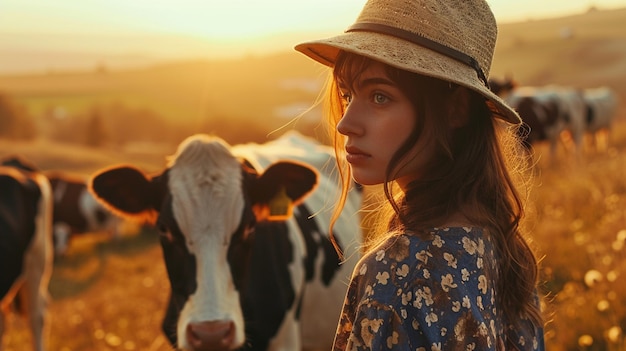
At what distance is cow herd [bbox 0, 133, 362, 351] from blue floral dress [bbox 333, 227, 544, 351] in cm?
117

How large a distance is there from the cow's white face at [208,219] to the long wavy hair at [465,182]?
1408 millimetres

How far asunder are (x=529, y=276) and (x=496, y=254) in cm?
22

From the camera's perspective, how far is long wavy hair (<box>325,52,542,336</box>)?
78.4 inches

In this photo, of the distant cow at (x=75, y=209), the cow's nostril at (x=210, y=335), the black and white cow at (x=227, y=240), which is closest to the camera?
the cow's nostril at (x=210, y=335)

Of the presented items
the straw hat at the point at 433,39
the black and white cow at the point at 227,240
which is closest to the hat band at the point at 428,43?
the straw hat at the point at 433,39

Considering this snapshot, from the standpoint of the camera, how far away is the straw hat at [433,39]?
1951 millimetres

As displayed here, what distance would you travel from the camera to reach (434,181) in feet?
6.70

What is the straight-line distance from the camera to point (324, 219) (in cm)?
497

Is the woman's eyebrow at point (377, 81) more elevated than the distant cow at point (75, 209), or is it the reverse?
the woman's eyebrow at point (377, 81)

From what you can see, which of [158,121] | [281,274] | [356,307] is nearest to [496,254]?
[356,307]

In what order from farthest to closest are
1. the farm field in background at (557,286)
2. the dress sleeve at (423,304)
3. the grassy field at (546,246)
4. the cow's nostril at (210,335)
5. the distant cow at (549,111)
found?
1. the distant cow at (549,111)
2. the grassy field at (546,246)
3. the farm field in background at (557,286)
4. the cow's nostril at (210,335)
5. the dress sleeve at (423,304)

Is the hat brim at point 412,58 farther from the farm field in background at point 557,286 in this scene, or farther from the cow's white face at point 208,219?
the cow's white face at point 208,219

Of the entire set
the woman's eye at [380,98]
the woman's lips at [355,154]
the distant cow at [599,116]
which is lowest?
the distant cow at [599,116]

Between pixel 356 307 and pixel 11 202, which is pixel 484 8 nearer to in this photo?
pixel 356 307
